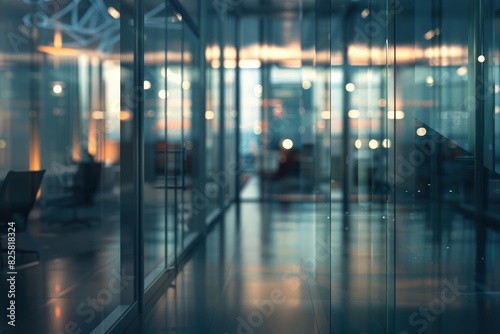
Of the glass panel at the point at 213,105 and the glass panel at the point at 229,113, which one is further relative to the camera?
the glass panel at the point at 229,113

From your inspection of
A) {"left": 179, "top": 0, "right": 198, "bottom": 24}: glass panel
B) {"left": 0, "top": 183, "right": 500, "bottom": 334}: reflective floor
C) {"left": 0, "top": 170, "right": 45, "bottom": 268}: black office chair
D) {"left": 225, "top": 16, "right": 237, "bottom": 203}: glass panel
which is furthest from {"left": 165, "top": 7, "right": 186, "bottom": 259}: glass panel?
{"left": 225, "top": 16, "right": 237, "bottom": 203}: glass panel

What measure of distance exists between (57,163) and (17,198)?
74.0 inches

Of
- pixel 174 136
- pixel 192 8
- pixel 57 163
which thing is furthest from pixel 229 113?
pixel 57 163

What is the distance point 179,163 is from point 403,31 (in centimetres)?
487

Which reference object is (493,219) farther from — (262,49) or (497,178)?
(262,49)

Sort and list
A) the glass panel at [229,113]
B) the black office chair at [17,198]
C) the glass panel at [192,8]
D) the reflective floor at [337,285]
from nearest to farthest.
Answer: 1. the black office chair at [17,198]
2. the reflective floor at [337,285]
3. the glass panel at [192,8]
4. the glass panel at [229,113]

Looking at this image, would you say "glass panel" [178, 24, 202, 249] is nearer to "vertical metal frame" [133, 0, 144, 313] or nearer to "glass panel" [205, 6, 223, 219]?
"glass panel" [205, 6, 223, 219]

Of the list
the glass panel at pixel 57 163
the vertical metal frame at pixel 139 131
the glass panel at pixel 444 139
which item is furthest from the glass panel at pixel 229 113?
the glass panel at pixel 444 139

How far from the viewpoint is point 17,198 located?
→ 138 inches

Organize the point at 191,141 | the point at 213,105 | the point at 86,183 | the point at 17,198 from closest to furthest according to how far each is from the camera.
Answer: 1. the point at 17,198
2. the point at 86,183
3. the point at 191,141
4. the point at 213,105

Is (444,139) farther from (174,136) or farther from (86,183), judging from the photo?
(86,183)

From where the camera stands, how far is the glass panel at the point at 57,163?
3.43m

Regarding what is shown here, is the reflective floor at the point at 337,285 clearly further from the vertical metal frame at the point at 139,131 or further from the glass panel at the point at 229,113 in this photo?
the glass panel at the point at 229,113

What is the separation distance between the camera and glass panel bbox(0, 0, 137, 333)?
11.2 ft
